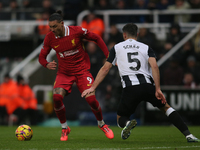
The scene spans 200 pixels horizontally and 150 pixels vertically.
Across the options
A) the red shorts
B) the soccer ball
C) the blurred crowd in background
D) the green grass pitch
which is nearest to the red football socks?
the red shorts

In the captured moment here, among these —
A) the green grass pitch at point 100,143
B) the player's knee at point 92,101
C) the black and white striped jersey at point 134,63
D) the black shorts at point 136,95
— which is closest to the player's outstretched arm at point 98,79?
the black and white striped jersey at point 134,63

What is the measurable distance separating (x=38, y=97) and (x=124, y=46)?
789 centimetres

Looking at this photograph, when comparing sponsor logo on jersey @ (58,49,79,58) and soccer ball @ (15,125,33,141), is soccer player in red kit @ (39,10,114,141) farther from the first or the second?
soccer ball @ (15,125,33,141)

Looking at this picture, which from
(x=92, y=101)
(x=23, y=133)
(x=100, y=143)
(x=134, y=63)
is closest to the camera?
(x=134, y=63)

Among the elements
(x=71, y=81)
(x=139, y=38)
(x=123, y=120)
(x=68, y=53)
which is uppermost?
(x=68, y=53)

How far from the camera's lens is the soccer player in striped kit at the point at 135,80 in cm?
606

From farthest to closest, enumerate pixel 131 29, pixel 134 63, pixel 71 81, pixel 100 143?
pixel 71 81
pixel 100 143
pixel 131 29
pixel 134 63

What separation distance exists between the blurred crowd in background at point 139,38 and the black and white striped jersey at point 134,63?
6.32m

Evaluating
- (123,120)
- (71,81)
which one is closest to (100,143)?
(123,120)

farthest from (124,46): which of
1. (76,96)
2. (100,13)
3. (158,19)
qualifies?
(158,19)

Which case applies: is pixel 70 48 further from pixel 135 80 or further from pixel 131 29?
pixel 135 80

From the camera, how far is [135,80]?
6.14 meters

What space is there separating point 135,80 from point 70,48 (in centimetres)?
181

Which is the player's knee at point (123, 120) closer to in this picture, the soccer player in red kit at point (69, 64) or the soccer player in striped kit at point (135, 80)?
the soccer player in striped kit at point (135, 80)
